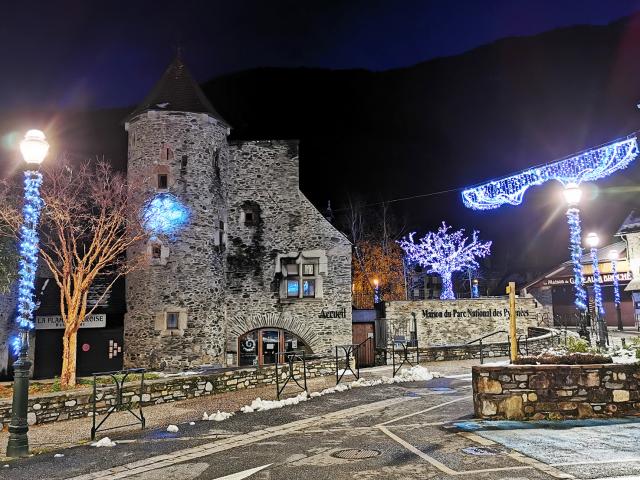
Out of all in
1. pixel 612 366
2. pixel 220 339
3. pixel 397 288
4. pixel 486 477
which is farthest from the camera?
pixel 397 288

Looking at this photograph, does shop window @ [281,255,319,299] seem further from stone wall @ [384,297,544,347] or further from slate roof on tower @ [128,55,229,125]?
slate roof on tower @ [128,55,229,125]

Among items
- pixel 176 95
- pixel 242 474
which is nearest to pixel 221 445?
pixel 242 474

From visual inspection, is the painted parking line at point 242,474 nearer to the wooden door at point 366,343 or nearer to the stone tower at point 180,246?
the stone tower at point 180,246

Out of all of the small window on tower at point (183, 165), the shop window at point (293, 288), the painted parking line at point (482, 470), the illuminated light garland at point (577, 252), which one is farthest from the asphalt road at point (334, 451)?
the small window on tower at point (183, 165)

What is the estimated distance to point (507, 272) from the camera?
2223 inches

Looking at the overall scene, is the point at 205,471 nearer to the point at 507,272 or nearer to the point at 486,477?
the point at 486,477

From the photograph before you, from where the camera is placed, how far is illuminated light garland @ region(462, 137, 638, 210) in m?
14.6

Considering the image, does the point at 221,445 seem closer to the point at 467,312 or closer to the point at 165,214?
the point at 165,214

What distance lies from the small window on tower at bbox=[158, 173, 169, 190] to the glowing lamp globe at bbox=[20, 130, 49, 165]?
Answer: 1192 cm

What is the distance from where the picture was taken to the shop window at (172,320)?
19.6 meters

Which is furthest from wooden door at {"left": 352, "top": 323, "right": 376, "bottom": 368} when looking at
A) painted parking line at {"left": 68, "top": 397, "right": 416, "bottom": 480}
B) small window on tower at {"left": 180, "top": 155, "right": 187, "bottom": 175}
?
painted parking line at {"left": 68, "top": 397, "right": 416, "bottom": 480}

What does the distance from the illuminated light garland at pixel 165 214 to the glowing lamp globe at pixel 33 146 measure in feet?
36.9

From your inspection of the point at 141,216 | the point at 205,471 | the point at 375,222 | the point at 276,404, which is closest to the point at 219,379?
the point at 276,404

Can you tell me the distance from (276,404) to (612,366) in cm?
670
